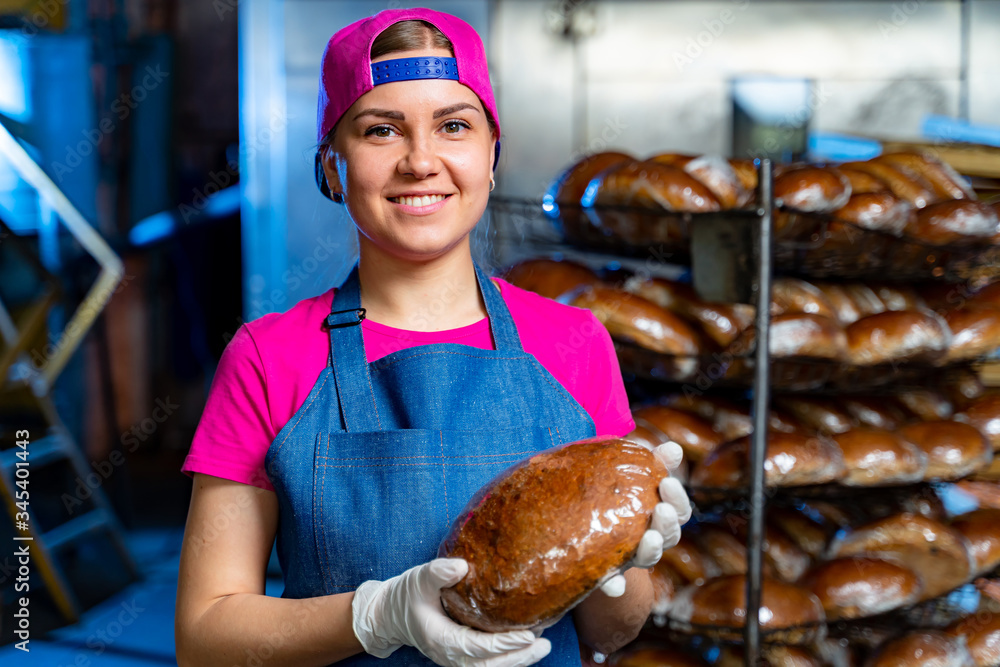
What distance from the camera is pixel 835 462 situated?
6.02 feet

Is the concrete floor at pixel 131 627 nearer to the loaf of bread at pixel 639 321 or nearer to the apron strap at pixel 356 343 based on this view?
the loaf of bread at pixel 639 321

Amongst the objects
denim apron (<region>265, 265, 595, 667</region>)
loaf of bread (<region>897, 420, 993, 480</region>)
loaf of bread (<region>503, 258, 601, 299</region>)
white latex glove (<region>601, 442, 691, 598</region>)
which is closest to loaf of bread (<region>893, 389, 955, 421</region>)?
loaf of bread (<region>897, 420, 993, 480</region>)

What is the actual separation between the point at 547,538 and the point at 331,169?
0.60 m

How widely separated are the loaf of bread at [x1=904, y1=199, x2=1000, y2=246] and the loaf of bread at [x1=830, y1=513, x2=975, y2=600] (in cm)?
68

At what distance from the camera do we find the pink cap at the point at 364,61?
1060 millimetres

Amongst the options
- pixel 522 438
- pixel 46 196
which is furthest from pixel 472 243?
pixel 46 196

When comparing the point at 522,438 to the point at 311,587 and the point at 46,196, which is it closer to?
the point at 311,587

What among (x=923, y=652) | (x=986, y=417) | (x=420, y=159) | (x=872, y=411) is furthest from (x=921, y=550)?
(x=420, y=159)

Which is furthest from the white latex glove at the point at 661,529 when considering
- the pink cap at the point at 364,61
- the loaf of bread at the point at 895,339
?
the loaf of bread at the point at 895,339

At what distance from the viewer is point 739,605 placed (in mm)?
1730

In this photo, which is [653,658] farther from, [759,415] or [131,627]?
[131,627]

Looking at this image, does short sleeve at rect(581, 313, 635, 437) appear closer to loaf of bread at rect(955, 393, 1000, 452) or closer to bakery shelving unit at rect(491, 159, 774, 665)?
bakery shelving unit at rect(491, 159, 774, 665)

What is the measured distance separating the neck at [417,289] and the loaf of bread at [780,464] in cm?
85

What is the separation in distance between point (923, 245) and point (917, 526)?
67 centimetres
